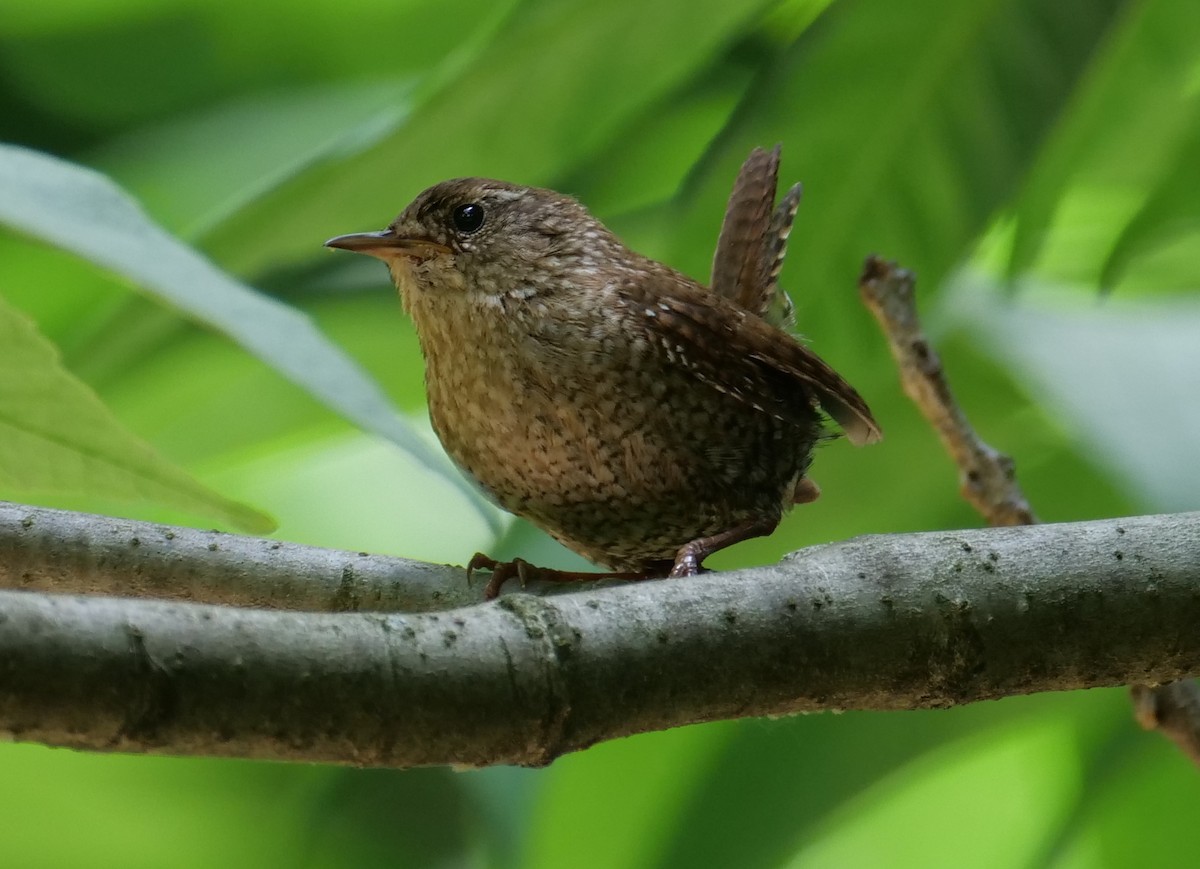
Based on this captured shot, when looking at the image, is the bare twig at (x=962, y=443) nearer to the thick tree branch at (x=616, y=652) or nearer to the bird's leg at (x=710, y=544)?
the bird's leg at (x=710, y=544)

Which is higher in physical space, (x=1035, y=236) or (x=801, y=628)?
(x=1035, y=236)

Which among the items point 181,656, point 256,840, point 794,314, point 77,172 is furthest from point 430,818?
point 181,656

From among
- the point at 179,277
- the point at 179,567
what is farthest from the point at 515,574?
the point at 179,277

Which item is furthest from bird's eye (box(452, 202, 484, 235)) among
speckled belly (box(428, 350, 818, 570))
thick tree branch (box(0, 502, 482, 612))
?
thick tree branch (box(0, 502, 482, 612))

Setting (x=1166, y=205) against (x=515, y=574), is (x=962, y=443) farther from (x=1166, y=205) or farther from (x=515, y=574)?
(x=515, y=574)

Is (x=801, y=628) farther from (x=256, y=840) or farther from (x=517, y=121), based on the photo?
(x=256, y=840)

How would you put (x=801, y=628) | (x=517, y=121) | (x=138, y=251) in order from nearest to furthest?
(x=801, y=628), (x=138, y=251), (x=517, y=121)

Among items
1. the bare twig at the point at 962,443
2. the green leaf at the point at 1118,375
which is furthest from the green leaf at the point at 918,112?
the green leaf at the point at 1118,375
